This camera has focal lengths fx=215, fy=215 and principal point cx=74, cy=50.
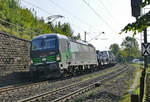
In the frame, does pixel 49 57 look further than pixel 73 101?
Yes

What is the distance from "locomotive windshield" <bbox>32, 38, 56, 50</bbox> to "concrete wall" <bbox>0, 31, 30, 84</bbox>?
2.06 metres

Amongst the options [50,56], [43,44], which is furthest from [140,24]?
[43,44]

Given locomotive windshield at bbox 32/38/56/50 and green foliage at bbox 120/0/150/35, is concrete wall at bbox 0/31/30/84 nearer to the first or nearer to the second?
locomotive windshield at bbox 32/38/56/50

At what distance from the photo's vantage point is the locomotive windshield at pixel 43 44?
15.5 m

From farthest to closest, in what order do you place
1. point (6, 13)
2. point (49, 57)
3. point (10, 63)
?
point (6, 13), point (10, 63), point (49, 57)

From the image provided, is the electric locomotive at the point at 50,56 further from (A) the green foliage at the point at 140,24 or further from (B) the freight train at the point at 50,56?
(A) the green foliage at the point at 140,24

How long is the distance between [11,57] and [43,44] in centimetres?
291

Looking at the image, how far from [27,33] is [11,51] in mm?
7760

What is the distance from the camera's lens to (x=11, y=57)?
16562 millimetres

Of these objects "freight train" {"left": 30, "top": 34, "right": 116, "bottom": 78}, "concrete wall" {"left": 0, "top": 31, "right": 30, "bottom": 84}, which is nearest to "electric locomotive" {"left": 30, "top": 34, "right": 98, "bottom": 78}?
"freight train" {"left": 30, "top": 34, "right": 116, "bottom": 78}

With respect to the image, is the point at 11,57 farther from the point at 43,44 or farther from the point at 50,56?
the point at 50,56

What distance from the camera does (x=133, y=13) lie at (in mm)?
7367

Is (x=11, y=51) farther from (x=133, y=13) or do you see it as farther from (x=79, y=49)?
(x=133, y=13)

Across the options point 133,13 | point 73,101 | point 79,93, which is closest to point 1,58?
point 79,93
